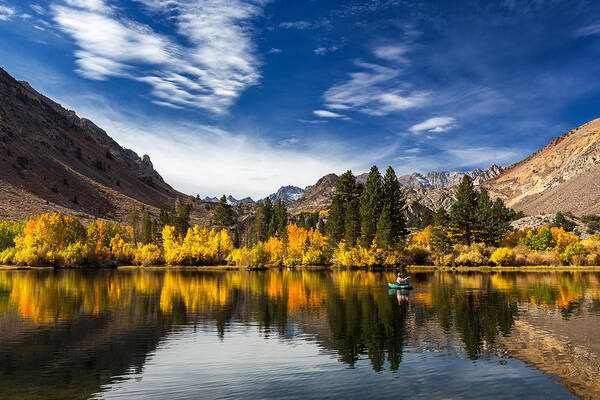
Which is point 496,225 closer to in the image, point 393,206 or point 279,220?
point 393,206

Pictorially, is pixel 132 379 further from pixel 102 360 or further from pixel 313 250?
pixel 313 250

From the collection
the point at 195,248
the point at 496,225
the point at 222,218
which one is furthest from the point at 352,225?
the point at 222,218

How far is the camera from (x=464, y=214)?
111125 millimetres

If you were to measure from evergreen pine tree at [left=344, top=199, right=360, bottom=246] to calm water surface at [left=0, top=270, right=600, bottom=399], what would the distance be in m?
61.2

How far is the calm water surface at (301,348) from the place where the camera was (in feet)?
60.4

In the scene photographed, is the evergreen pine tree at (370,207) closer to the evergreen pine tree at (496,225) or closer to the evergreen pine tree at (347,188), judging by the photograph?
the evergreen pine tree at (347,188)

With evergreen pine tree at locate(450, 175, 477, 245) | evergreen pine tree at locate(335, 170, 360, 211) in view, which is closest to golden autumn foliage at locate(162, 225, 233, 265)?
evergreen pine tree at locate(335, 170, 360, 211)

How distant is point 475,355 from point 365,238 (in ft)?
262

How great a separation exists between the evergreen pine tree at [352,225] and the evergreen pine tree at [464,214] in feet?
86.5

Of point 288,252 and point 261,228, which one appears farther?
point 261,228

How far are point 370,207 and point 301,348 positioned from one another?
268ft

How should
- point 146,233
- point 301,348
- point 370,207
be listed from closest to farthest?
point 301,348 < point 370,207 < point 146,233

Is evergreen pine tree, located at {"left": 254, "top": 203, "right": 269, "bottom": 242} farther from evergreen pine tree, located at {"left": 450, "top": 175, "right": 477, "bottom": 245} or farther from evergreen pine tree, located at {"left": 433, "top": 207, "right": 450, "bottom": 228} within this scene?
evergreen pine tree, located at {"left": 450, "top": 175, "right": 477, "bottom": 245}

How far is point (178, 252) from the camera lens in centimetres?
11919
